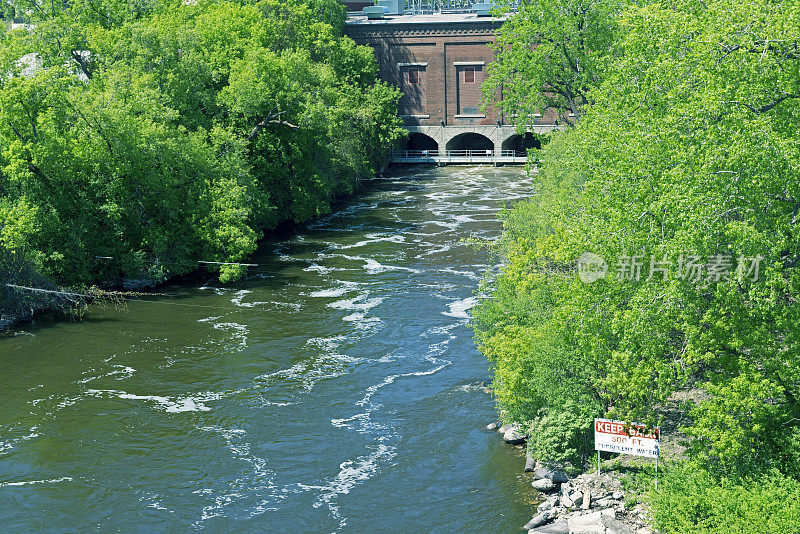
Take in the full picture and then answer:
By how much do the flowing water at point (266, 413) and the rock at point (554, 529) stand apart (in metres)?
0.72

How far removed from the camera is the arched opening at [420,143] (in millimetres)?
85662

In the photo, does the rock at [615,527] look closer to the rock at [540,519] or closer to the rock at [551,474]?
the rock at [540,519]

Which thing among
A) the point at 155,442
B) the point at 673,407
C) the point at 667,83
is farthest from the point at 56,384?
the point at 667,83

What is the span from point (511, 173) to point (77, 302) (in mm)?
46250

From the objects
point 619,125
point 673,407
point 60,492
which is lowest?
point 60,492

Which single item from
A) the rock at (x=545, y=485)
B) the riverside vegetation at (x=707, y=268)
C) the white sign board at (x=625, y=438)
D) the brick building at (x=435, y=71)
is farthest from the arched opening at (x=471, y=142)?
the white sign board at (x=625, y=438)

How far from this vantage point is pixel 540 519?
1848cm

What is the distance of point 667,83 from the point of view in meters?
18.2

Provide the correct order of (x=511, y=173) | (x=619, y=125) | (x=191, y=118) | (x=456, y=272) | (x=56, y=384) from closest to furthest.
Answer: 1. (x=619, y=125)
2. (x=56, y=384)
3. (x=456, y=272)
4. (x=191, y=118)
5. (x=511, y=173)

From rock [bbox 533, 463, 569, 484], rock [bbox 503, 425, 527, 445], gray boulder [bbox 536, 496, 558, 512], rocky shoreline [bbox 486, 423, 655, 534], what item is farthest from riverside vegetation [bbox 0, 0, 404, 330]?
gray boulder [bbox 536, 496, 558, 512]

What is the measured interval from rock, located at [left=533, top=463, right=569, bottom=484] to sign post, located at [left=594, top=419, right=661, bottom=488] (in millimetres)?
1443

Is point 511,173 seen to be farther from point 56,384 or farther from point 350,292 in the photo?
point 56,384

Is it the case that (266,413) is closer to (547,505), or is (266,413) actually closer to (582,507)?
(547,505)

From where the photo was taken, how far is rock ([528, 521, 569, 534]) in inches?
704
